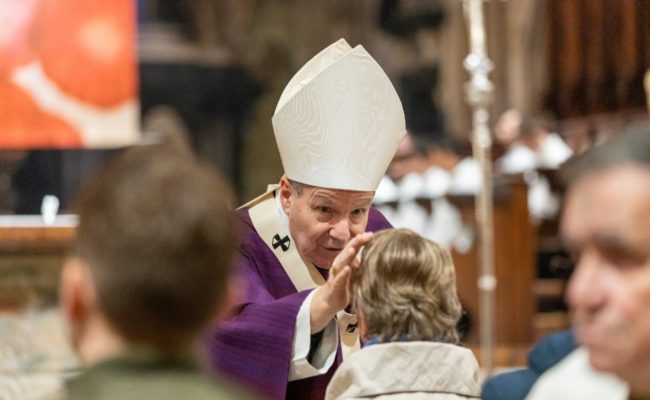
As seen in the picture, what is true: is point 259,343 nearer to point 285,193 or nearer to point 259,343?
point 259,343

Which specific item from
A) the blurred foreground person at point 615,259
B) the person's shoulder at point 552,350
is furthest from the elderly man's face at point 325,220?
the blurred foreground person at point 615,259

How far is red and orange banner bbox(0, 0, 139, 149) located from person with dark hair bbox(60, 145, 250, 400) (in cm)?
991

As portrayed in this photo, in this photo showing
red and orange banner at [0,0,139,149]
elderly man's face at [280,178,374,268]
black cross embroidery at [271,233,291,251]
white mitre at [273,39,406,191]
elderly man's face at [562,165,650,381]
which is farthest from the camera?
red and orange banner at [0,0,139,149]

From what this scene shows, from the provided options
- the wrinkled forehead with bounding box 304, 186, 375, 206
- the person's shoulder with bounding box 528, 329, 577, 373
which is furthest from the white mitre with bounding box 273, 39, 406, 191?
the person's shoulder with bounding box 528, 329, 577, 373

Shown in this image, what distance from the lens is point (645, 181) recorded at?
159 centimetres

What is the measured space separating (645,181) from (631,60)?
11527mm

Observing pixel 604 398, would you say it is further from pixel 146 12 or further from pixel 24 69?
pixel 146 12

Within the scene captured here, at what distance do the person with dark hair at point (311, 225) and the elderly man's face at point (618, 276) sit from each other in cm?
135

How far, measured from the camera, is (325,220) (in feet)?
11.3

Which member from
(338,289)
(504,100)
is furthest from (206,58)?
(338,289)

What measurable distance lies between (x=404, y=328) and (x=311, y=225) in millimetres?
662

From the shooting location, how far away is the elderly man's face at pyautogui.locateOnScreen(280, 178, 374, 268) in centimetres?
343

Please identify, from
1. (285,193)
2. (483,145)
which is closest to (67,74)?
(483,145)

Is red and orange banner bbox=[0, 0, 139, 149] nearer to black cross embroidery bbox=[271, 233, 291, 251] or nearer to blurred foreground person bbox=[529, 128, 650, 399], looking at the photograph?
black cross embroidery bbox=[271, 233, 291, 251]
